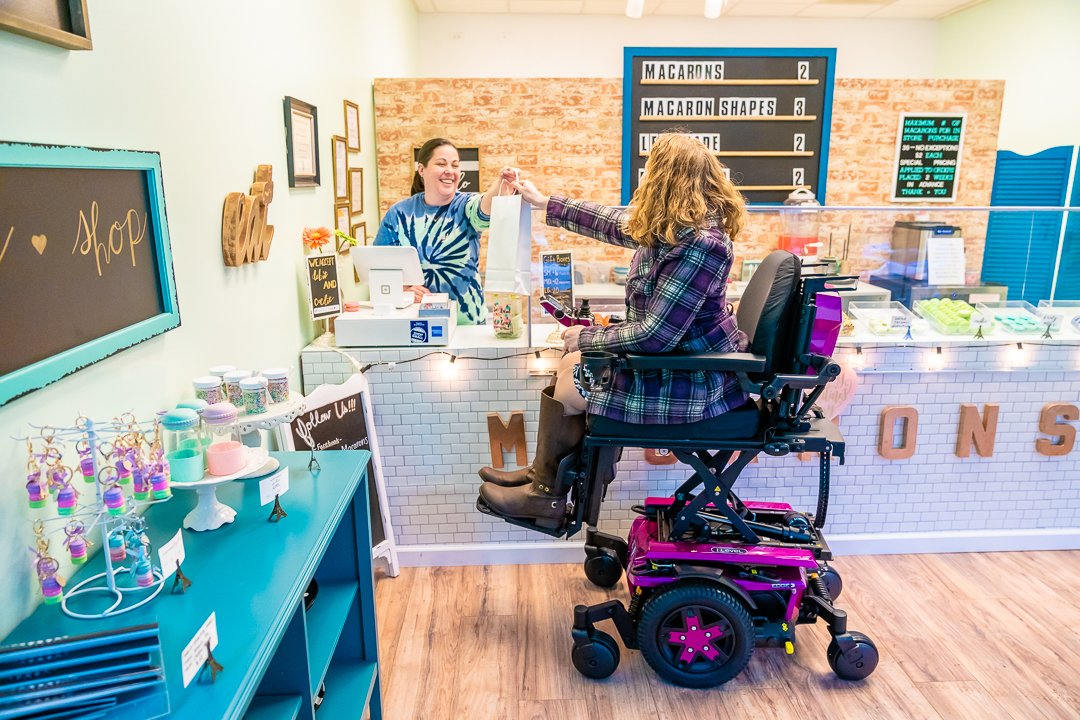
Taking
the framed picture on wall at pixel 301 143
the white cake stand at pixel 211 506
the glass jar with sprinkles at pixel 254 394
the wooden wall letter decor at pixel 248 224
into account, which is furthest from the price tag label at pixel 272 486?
the framed picture on wall at pixel 301 143

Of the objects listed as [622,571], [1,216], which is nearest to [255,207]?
[1,216]

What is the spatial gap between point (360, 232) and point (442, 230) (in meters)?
1.00

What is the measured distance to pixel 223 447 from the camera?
1.55 metres

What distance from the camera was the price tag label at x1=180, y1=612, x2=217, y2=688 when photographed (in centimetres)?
104

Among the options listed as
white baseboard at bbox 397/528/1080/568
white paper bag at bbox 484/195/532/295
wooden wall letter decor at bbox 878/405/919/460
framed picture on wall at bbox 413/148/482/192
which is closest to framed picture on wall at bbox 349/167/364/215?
framed picture on wall at bbox 413/148/482/192

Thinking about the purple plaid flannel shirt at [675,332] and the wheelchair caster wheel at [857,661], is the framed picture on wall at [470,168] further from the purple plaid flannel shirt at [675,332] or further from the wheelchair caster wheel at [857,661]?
the wheelchair caster wheel at [857,661]

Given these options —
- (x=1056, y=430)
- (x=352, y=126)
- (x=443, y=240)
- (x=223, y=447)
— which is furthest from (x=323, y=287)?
(x=1056, y=430)

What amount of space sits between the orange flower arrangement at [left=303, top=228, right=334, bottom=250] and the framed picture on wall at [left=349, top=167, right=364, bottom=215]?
3.47ft

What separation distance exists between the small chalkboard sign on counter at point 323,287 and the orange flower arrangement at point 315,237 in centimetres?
5

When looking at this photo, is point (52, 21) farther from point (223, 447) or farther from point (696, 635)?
point (696, 635)

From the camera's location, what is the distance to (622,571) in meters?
2.95

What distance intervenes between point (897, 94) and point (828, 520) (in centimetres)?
377

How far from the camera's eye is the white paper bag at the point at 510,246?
2533 mm

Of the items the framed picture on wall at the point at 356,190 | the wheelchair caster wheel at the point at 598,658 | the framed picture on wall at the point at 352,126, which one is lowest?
the wheelchair caster wheel at the point at 598,658
